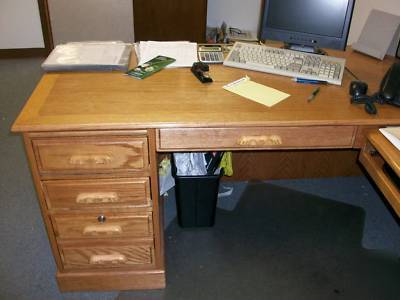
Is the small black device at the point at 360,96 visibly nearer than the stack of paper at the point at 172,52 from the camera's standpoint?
Yes

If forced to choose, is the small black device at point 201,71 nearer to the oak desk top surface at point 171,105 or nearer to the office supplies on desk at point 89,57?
the oak desk top surface at point 171,105

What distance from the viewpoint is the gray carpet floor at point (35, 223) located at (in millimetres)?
1626

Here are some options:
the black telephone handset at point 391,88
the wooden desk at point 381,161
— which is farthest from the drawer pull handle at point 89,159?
the black telephone handset at point 391,88

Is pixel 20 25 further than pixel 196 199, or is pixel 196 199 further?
pixel 20 25

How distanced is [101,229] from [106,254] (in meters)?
0.14

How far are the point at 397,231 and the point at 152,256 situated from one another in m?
1.27

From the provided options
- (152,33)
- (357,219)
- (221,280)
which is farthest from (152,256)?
(152,33)

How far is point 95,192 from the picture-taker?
1.37 meters

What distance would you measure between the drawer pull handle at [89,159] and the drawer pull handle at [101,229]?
0.29 meters

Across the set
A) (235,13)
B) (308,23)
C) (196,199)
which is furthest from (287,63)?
(235,13)

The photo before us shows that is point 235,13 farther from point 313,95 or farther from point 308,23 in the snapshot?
point 313,95

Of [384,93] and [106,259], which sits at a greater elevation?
[384,93]

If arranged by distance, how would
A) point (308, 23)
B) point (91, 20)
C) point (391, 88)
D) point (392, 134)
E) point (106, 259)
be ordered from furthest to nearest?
point (91, 20) < point (308, 23) < point (106, 259) < point (391, 88) < point (392, 134)

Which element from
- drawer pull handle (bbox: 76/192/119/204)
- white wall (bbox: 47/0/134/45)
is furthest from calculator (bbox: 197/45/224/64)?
white wall (bbox: 47/0/134/45)
